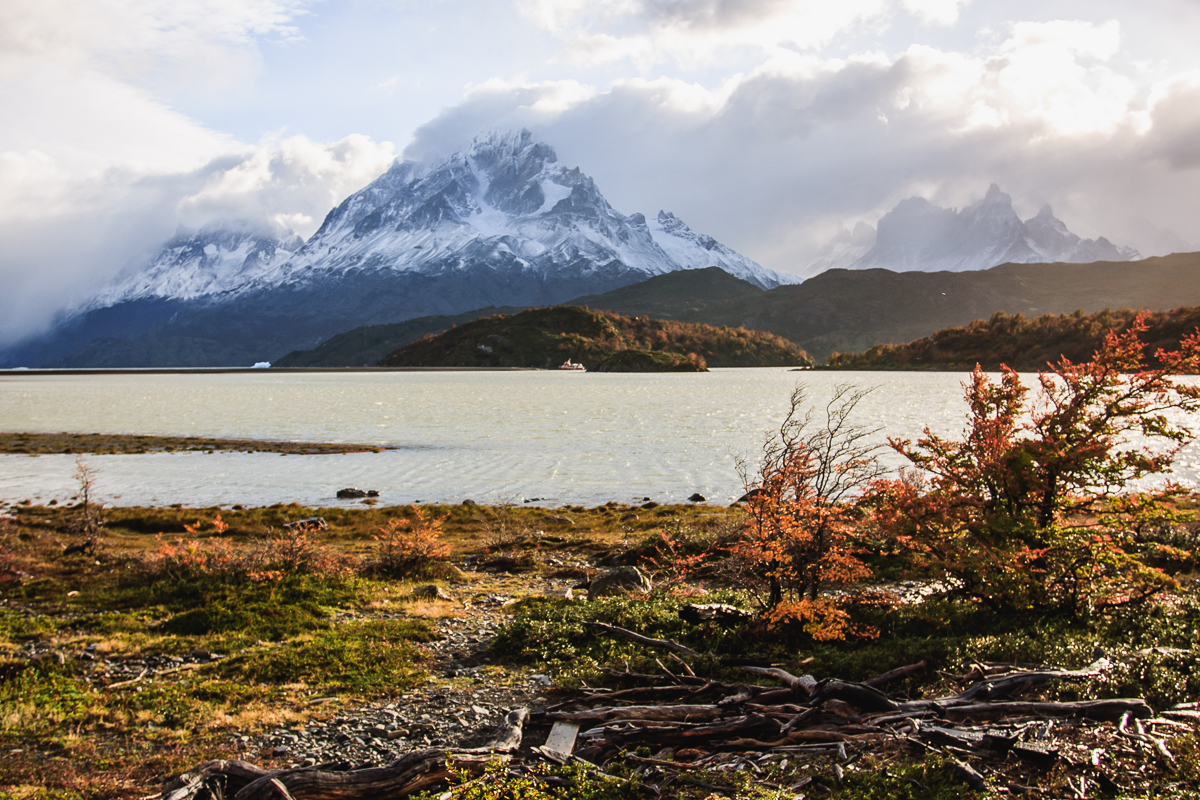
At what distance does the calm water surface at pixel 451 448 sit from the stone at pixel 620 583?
15.6 m

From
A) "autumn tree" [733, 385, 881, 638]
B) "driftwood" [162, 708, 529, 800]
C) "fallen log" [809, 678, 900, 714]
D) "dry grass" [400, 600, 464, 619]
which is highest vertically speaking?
"autumn tree" [733, 385, 881, 638]

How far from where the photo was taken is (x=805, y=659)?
10555mm

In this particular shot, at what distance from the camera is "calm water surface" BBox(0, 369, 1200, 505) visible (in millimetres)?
39438

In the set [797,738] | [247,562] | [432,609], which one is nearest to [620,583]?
[432,609]

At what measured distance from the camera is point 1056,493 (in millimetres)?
11812

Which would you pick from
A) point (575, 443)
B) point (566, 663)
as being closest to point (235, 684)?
point (566, 663)

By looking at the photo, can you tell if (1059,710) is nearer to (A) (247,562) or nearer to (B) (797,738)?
(B) (797,738)

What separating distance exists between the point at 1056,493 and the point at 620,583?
9148 millimetres

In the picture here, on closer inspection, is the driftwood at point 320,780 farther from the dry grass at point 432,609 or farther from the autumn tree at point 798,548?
the dry grass at point 432,609

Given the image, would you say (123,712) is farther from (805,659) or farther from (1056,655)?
(1056,655)

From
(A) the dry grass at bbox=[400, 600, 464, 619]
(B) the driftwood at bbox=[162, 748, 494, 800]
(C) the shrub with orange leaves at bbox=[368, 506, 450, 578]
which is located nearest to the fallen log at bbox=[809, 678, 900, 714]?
(B) the driftwood at bbox=[162, 748, 494, 800]

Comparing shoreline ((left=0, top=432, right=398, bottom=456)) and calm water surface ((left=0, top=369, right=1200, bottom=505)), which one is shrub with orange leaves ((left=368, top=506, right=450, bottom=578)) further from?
shoreline ((left=0, top=432, right=398, bottom=456))

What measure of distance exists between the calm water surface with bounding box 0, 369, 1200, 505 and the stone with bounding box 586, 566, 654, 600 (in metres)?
15.6

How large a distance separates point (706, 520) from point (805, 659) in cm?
1670
